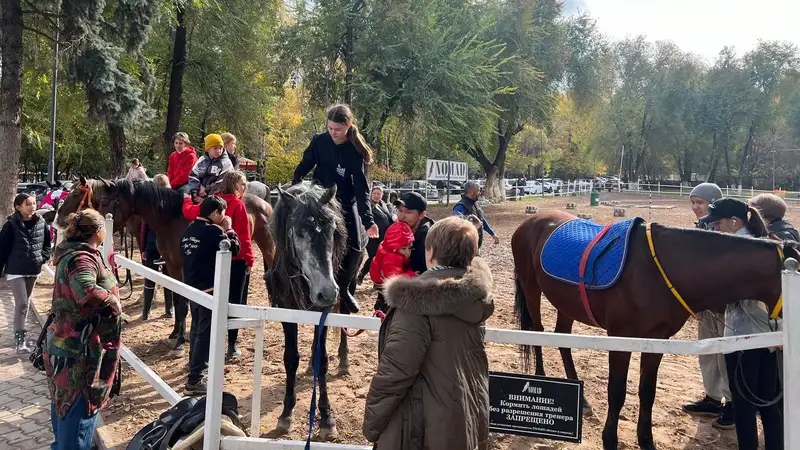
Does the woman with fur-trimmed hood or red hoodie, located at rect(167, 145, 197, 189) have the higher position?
red hoodie, located at rect(167, 145, 197, 189)

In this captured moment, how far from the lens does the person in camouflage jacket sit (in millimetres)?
3219

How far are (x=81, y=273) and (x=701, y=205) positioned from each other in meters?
5.34

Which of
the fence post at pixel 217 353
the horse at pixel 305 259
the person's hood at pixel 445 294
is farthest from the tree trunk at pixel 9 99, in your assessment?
the person's hood at pixel 445 294

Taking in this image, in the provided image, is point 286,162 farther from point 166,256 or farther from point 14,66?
point 166,256

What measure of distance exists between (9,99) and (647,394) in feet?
40.9

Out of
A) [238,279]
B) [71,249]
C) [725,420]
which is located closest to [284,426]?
[238,279]

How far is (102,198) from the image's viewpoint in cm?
644

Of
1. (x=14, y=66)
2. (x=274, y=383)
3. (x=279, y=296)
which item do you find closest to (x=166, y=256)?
(x=274, y=383)

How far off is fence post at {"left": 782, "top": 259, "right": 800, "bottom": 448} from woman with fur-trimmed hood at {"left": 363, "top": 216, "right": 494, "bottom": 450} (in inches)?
51.0

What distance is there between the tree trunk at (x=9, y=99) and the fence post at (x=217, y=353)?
10.6m

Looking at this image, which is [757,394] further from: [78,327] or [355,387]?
[78,327]

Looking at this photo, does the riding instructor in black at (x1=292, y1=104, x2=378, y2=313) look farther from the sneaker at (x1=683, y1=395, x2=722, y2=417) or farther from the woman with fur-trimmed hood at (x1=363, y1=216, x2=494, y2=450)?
the sneaker at (x1=683, y1=395, x2=722, y2=417)

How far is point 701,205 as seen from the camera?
5191mm

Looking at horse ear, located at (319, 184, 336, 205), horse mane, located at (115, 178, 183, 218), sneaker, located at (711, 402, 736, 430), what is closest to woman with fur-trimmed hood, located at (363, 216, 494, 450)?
horse ear, located at (319, 184, 336, 205)
